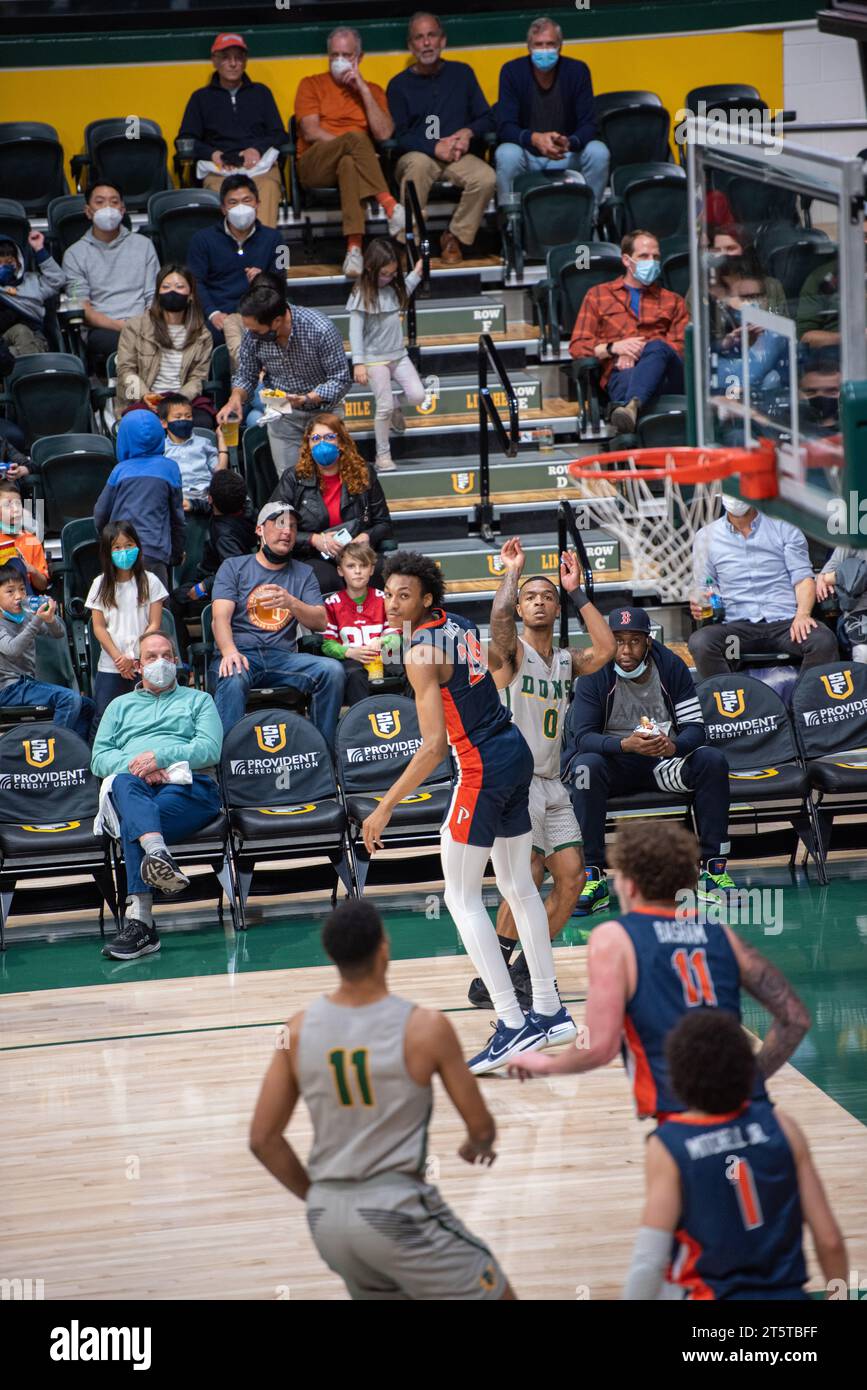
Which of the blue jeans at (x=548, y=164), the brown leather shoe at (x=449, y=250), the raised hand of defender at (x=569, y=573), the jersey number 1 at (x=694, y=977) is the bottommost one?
the jersey number 1 at (x=694, y=977)

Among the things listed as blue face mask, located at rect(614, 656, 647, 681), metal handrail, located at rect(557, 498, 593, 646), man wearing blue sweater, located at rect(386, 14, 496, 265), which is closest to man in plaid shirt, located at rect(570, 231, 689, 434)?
metal handrail, located at rect(557, 498, 593, 646)

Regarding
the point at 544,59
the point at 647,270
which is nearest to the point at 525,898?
the point at 647,270

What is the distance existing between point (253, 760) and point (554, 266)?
5.06 meters

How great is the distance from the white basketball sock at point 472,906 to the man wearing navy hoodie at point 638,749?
2068mm

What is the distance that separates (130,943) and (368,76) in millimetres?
8597

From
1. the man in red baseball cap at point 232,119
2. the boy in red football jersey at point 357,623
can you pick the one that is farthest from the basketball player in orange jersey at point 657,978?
the man in red baseball cap at point 232,119

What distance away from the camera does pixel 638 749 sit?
8430 millimetres

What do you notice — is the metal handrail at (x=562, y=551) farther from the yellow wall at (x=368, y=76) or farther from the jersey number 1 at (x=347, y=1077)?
the jersey number 1 at (x=347, y=1077)

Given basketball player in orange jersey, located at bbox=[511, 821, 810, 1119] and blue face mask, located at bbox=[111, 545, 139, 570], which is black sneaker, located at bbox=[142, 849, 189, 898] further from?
basketball player in orange jersey, located at bbox=[511, 821, 810, 1119]

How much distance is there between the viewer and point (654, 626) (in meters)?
10.5

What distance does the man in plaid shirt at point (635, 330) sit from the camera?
11.0 metres

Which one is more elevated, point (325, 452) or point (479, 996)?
point (325, 452)

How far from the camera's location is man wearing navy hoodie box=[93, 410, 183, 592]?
941 cm

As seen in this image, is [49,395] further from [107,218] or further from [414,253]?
[414,253]
